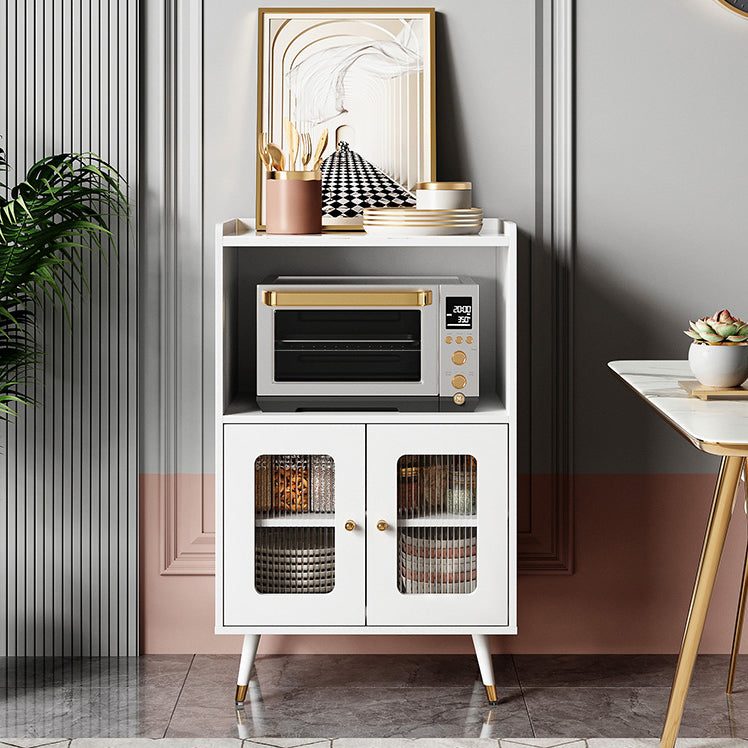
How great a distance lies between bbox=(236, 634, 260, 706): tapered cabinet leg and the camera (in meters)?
2.47

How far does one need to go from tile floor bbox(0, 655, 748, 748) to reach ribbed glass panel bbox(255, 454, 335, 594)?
0.32 meters

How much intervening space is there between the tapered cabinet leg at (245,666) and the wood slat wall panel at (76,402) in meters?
0.43

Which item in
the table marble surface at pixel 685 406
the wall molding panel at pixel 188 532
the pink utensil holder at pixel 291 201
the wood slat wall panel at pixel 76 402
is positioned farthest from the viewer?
the wall molding panel at pixel 188 532

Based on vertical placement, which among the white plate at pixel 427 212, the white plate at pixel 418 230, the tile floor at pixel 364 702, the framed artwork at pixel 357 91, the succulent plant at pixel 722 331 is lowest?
the tile floor at pixel 364 702

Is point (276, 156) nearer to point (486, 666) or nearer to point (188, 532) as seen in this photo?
point (188, 532)

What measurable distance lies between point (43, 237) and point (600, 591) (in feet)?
5.70

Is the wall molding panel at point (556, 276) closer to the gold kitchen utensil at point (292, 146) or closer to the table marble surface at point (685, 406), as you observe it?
the table marble surface at point (685, 406)

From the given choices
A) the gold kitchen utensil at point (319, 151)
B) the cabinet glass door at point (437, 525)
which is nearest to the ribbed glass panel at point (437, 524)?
the cabinet glass door at point (437, 525)

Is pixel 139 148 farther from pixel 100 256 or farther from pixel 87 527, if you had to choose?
pixel 87 527

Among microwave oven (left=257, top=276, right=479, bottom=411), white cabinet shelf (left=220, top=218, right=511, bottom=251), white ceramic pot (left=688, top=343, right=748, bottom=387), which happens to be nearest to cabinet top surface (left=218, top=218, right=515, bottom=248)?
white cabinet shelf (left=220, top=218, right=511, bottom=251)

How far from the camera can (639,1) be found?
265cm

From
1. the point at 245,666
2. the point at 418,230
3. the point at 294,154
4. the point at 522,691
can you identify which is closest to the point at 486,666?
the point at 522,691

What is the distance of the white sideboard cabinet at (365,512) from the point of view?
2.38 meters

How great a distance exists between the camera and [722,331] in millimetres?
2057
